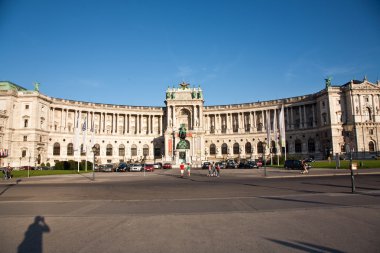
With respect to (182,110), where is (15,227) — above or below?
below

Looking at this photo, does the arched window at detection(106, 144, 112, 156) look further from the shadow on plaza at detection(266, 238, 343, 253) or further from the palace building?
the shadow on plaza at detection(266, 238, 343, 253)

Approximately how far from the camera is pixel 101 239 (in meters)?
8.69

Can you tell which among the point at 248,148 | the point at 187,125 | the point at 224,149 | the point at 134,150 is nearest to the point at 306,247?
the point at 187,125

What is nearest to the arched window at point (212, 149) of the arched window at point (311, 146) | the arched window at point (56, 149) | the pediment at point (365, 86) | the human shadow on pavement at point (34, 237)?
the arched window at point (311, 146)

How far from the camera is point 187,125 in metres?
114

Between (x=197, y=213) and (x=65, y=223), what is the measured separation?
5.55 m

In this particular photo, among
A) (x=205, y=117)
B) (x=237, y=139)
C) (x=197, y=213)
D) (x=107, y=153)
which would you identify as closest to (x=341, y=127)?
(x=237, y=139)

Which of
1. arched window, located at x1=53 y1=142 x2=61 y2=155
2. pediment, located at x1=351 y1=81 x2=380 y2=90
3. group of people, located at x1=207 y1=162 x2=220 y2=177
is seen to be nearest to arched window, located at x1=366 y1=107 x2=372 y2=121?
pediment, located at x1=351 y1=81 x2=380 y2=90

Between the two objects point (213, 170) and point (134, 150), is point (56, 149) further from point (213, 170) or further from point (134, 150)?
point (213, 170)

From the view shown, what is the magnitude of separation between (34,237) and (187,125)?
105m

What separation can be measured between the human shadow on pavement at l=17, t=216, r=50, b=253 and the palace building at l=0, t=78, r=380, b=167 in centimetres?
6488

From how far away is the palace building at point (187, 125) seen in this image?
88562 millimetres

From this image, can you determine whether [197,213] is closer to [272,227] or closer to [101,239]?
[272,227]

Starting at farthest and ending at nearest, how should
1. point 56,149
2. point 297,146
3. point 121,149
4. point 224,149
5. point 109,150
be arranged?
1. point 224,149
2. point 121,149
3. point 109,150
4. point 297,146
5. point 56,149
